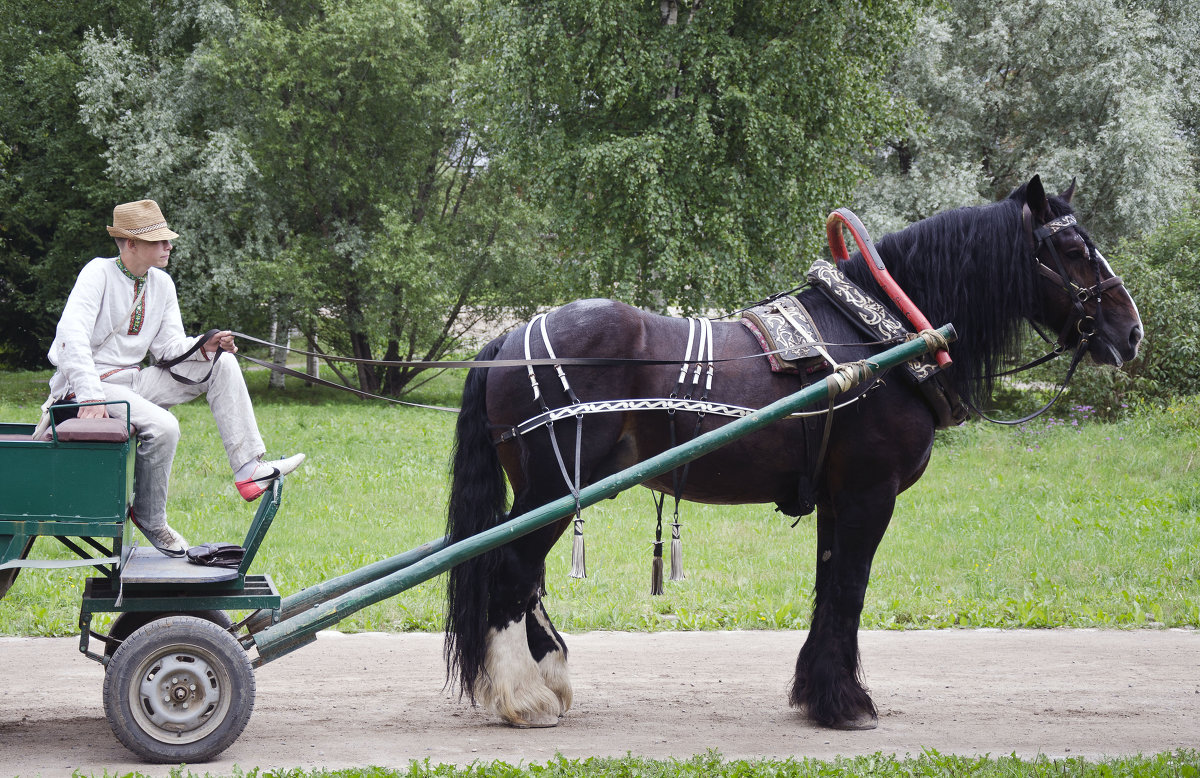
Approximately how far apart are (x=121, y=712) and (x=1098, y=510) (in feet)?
27.7

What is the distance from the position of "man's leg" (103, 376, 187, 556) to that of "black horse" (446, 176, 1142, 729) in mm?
1211

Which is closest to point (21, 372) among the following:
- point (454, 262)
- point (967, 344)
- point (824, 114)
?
point (454, 262)

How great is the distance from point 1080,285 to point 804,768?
2453mm

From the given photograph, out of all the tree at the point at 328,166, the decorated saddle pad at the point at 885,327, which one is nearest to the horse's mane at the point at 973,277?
the decorated saddle pad at the point at 885,327

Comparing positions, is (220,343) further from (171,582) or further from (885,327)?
(885,327)

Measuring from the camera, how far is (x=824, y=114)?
47.3 feet

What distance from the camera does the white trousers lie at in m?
3.91

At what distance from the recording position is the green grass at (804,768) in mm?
3643

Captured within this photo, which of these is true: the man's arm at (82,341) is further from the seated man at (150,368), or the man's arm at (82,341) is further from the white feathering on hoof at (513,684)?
the white feathering on hoof at (513,684)

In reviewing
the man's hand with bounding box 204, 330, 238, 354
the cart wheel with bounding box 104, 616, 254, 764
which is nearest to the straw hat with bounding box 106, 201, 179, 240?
the man's hand with bounding box 204, 330, 238, 354

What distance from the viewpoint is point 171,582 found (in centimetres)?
386

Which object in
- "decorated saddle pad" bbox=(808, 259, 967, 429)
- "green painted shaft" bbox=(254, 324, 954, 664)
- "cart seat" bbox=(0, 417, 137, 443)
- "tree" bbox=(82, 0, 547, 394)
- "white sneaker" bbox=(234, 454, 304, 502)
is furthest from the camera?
"tree" bbox=(82, 0, 547, 394)

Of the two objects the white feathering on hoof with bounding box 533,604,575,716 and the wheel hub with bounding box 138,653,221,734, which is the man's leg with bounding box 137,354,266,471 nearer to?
the wheel hub with bounding box 138,653,221,734

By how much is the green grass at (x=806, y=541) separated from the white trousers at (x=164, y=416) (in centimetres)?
236
